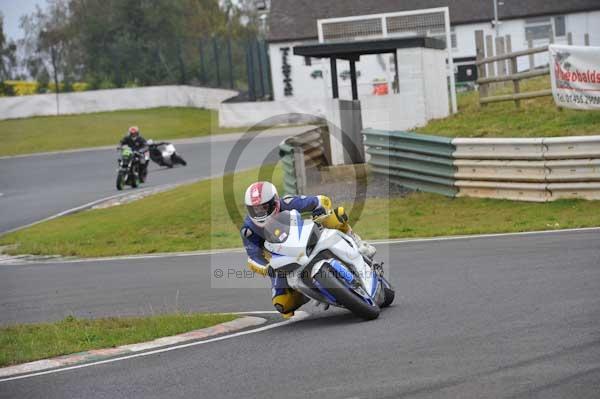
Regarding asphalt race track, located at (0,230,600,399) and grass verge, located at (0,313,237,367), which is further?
grass verge, located at (0,313,237,367)

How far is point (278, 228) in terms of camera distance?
9.30 m

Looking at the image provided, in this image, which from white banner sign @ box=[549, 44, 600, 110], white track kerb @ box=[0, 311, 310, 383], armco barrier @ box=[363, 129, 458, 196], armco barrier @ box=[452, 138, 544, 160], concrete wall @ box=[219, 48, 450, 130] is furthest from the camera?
concrete wall @ box=[219, 48, 450, 130]

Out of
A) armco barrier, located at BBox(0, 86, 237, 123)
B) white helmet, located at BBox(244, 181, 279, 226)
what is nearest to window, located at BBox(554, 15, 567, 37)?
armco barrier, located at BBox(0, 86, 237, 123)

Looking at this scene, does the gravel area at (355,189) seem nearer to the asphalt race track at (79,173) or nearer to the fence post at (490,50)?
the asphalt race track at (79,173)

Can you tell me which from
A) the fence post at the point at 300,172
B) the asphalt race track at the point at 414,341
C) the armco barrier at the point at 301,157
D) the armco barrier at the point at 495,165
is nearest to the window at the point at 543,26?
the armco barrier at the point at 301,157

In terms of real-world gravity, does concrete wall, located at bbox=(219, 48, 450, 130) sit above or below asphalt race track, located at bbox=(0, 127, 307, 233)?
above

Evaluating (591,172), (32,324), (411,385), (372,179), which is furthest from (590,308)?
(372,179)

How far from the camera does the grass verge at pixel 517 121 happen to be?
64.4 feet

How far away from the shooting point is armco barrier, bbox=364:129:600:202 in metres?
16.3

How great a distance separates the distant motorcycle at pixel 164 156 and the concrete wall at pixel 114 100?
20.8 m

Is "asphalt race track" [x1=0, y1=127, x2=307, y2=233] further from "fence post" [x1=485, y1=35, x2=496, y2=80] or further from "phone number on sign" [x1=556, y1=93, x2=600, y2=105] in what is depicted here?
"phone number on sign" [x1=556, y1=93, x2=600, y2=105]

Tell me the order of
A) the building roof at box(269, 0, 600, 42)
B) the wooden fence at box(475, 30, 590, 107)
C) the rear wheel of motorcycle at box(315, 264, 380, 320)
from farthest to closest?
1. the building roof at box(269, 0, 600, 42)
2. the wooden fence at box(475, 30, 590, 107)
3. the rear wheel of motorcycle at box(315, 264, 380, 320)

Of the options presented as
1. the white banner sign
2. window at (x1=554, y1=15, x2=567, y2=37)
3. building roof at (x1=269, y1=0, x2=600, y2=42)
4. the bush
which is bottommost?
the white banner sign

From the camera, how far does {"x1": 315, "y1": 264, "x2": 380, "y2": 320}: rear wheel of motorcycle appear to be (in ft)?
30.0
